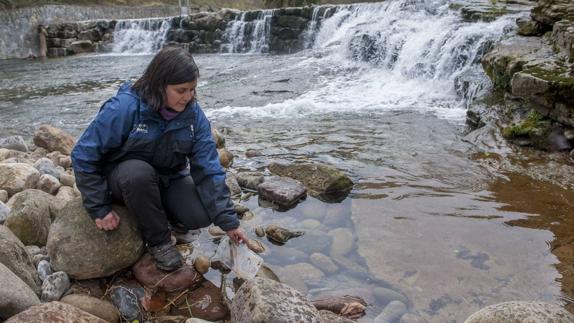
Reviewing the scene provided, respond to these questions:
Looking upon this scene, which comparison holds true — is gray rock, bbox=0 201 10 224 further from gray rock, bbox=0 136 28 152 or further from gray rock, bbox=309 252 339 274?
gray rock, bbox=0 136 28 152

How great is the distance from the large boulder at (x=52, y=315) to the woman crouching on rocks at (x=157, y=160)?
611mm

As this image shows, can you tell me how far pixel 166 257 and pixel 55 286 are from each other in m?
0.65

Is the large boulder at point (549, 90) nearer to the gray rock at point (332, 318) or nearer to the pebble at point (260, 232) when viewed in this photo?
the pebble at point (260, 232)

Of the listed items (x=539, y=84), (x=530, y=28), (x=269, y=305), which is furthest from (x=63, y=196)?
(x=530, y=28)

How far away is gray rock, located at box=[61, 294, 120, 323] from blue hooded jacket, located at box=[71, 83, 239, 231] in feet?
1.55

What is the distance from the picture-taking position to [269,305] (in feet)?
7.37

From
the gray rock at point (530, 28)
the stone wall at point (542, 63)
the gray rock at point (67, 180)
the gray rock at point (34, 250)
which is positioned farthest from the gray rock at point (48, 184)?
the gray rock at point (530, 28)

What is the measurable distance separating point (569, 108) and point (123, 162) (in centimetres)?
523

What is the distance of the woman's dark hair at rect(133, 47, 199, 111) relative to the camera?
2484 mm

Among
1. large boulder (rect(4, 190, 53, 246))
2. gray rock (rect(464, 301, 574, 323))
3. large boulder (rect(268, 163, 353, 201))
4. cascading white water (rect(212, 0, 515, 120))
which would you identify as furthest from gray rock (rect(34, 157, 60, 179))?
cascading white water (rect(212, 0, 515, 120))

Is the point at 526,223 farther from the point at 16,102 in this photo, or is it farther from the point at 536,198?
the point at 16,102

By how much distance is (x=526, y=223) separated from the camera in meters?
3.83

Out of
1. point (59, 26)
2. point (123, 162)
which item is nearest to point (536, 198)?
point (123, 162)

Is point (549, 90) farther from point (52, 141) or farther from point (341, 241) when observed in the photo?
point (52, 141)
